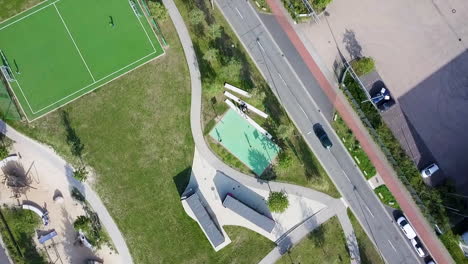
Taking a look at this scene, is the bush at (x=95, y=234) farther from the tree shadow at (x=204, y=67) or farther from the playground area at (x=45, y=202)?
the tree shadow at (x=204, y=67)

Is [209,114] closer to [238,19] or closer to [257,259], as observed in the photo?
[238,19]

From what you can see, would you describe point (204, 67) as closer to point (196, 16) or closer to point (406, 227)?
point (196, 16)

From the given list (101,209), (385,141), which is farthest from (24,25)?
(385,141)

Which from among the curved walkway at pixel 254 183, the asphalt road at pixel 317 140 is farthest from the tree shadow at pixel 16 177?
the asphalt road at pixel 317 140

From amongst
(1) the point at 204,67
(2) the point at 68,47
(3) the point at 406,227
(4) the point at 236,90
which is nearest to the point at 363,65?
(4) the point at 236,90

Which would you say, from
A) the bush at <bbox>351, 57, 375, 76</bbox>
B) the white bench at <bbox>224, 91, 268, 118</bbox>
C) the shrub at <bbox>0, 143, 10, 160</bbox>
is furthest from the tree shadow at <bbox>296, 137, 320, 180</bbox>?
the shrub at <bbox>0, 143, 10, 160</bbox>

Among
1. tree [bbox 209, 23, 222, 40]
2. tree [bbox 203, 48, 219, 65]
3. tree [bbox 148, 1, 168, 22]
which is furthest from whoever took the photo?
tree [bbox 209, 23, 222, 40]

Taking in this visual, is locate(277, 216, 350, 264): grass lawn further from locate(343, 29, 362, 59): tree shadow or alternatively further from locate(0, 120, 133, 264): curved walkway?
locate(343, 29, 362, 59): tree shadow
